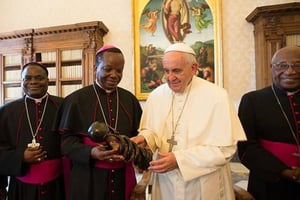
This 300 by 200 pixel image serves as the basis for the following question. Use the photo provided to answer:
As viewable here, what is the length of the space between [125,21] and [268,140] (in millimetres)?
4050

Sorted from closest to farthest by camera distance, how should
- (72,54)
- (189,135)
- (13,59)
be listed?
(189,135)
(72,54)
(13,59)

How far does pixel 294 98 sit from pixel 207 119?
586mm

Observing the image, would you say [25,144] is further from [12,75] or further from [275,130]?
[12,75]

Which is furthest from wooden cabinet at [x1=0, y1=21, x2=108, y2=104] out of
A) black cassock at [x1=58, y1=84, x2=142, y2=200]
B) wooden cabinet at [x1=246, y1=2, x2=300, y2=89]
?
black cassock at [x1=58, y1=84, x2=142, y2=200]

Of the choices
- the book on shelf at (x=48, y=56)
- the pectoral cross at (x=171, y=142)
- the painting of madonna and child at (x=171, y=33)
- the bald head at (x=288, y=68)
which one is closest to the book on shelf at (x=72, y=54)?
the book on shelf at (x=48, y=56)

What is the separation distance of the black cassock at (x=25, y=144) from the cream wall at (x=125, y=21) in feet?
10.2

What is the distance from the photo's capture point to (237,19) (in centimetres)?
473

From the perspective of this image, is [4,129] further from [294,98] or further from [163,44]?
[163,44]

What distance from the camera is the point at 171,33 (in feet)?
16.4

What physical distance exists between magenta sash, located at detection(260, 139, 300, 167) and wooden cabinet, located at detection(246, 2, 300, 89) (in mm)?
2645

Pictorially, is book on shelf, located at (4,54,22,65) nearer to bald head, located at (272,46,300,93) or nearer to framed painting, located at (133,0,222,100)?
framed painting, located at (133,0,222,100)

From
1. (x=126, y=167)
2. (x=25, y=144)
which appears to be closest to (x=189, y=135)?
(x=126, y=167)

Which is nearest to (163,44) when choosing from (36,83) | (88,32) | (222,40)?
(222,40)

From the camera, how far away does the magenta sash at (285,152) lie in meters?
1.72
